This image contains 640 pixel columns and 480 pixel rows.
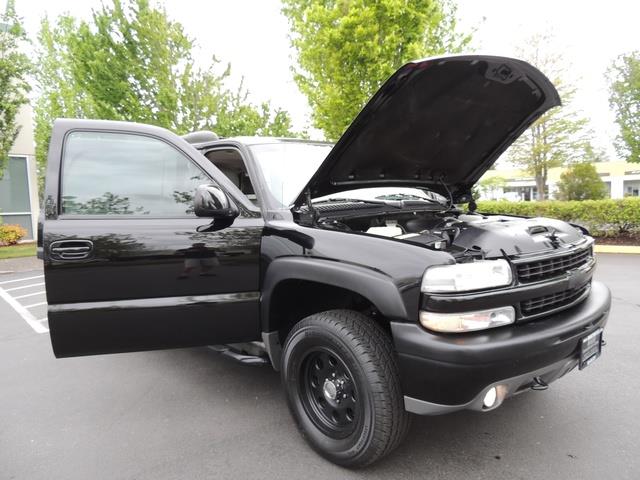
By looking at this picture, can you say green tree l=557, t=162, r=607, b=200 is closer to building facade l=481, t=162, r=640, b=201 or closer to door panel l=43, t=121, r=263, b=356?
building facade l=481, t=162, r=640, b=201

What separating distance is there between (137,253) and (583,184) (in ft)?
98.0

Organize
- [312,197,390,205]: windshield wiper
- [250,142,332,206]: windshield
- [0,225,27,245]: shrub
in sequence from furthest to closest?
1. [0,225,27,245]: shrub
2. [312,197,390,205]: windshield wiper
3. [250,142,332,206]: windshield

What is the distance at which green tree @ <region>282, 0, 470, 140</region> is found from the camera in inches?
358

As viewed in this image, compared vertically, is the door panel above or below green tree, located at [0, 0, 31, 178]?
below

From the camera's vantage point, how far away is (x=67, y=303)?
2562 millimetres

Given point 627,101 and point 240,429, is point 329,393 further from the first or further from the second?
point 627,101

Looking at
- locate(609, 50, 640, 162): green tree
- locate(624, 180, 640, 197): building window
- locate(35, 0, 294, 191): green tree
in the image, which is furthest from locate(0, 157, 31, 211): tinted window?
locate(624, 180, 640, 197): building window

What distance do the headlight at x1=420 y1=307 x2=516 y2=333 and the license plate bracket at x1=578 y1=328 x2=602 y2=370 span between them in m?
0.64

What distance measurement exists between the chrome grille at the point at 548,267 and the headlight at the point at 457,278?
25 centimetres

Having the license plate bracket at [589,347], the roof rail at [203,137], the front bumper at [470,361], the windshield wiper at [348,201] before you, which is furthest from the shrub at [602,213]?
the front bumper at [470,361]

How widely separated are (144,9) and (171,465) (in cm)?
1245

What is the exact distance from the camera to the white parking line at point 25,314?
17.4 feet

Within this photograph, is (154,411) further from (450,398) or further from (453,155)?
(453,155)

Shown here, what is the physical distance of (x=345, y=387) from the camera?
7.79ft
